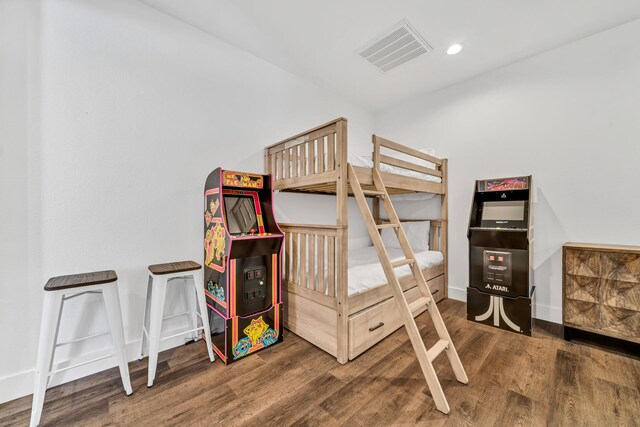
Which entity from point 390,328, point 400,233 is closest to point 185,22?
point 400,233

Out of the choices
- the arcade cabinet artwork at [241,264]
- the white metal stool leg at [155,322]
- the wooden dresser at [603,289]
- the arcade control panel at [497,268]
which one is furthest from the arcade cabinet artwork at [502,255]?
the white metal stool leg at [155,322]

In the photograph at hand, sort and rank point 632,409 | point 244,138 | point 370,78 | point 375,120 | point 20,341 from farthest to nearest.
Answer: point 375,120 → point 370,78 → point 244,138 → point 20,341 → point 632,409

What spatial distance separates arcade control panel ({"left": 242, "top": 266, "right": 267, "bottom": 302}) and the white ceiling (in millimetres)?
2120

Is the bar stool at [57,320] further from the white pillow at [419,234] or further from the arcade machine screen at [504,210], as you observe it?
the arcade machine screen at [504,210]

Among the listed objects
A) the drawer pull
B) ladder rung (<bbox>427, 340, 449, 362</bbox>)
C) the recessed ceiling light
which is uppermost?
the recessed ceiling light

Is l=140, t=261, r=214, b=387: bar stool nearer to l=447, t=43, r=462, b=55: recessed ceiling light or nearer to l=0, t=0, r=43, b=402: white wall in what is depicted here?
l=0, t=0, r=43, b=402: white wall

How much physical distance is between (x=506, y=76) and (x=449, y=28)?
1.10 meters

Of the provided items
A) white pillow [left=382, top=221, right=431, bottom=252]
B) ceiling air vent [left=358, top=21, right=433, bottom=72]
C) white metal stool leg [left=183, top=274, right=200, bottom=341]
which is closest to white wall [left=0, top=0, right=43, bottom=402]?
white metal stool leg [left=183, top=274, right=200, bottom=341]

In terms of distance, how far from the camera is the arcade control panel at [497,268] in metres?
2.42

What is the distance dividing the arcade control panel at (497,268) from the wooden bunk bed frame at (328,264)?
2.33ft

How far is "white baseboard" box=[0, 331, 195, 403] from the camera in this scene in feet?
5.04

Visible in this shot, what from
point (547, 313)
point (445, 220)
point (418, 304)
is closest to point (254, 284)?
point (418, 304)

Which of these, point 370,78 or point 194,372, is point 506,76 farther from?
point 194,372

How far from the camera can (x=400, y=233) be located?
A: 1.98 metres
